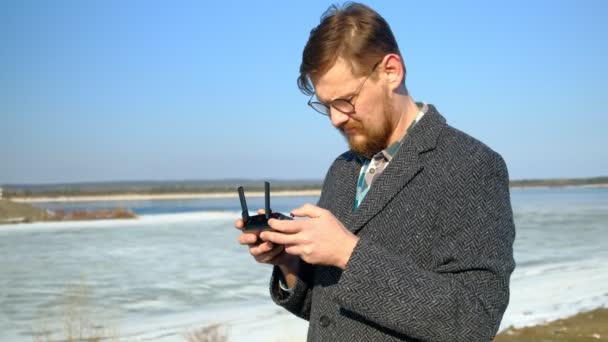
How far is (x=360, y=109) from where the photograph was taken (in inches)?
65.3

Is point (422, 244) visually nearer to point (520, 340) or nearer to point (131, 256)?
A: point (520, 340)

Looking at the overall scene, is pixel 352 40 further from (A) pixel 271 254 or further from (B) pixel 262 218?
(A) pixel 271 254

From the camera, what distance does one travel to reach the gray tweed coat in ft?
4.58

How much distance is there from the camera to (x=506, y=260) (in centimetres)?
147

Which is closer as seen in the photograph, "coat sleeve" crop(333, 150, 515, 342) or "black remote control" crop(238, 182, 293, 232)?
"coat sleeve" crop(333, 150, 515, 342)

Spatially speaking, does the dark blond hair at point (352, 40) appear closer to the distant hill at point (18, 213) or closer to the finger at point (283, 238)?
the finger at point (283, 238)

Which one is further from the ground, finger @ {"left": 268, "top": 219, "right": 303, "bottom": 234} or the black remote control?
finger @ {"left": 268, "top": 219, "right": 303, "bottom": 234}

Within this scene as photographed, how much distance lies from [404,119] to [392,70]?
0.15m

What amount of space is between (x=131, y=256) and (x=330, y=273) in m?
11.5

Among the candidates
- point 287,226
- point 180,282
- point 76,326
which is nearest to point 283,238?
point 287,226

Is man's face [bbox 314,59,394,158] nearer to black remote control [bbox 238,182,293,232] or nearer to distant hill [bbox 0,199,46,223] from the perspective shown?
black remote control [bbox 238,182,293,232]

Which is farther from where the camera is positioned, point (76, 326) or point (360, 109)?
point (76, 326)

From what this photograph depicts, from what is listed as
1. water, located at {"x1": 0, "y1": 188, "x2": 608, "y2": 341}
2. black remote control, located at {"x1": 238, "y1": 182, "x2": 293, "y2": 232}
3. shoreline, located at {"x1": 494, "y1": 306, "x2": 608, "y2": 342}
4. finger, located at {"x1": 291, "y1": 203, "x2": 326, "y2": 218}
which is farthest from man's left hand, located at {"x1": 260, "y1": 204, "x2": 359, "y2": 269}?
shoreline, located at {"x1": 494, "y1": 306, "x2": 608, "y2": 342}

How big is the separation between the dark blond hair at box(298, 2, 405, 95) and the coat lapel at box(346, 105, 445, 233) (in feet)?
0.68
